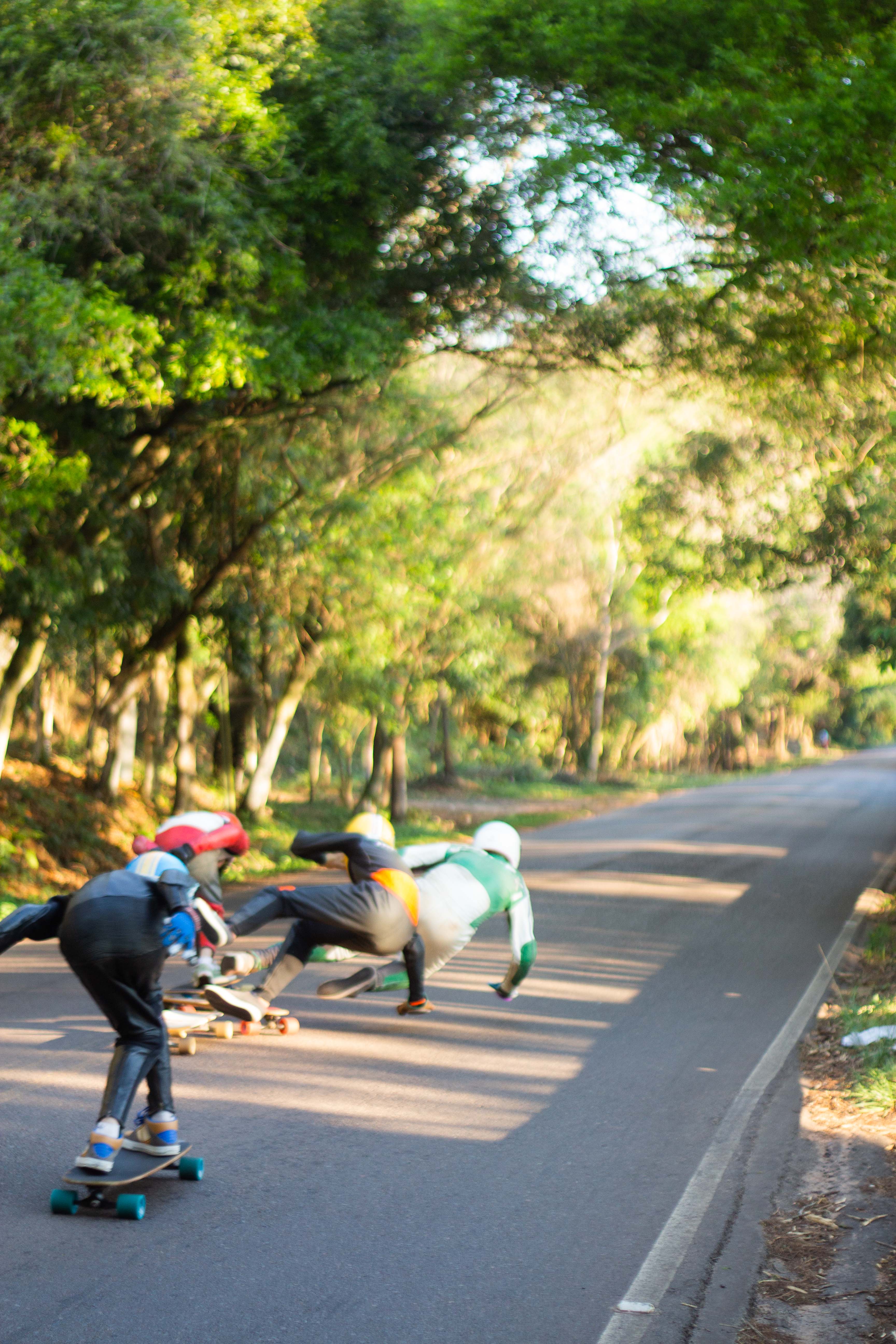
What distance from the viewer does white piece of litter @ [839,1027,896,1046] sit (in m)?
8.01

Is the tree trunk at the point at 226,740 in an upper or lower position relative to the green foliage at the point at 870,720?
upper

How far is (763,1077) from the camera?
770 cm

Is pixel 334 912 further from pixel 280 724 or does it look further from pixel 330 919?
pixel 280 724

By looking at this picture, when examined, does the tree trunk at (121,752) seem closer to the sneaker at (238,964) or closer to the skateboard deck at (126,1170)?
the sneaker at (238,964)

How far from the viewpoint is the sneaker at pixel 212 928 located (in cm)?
575

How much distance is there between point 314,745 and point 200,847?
28.5 meters

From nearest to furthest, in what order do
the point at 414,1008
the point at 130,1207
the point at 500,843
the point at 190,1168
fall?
the point at 130,1207
the point at 190,1168
the point at 500,843
the point at 414,1008

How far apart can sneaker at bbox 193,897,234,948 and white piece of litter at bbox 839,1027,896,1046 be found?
4397mm

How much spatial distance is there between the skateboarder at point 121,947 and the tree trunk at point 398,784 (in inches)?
814

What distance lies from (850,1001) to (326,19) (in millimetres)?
11162

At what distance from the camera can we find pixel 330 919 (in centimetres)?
696

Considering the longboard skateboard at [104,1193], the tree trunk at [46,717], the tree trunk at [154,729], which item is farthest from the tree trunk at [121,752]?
the longboard skateboard at [104,1193]

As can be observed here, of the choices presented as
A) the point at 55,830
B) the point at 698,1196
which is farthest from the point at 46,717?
the point at 698,1196

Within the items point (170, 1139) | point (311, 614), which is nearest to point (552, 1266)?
point (170, 1139)
